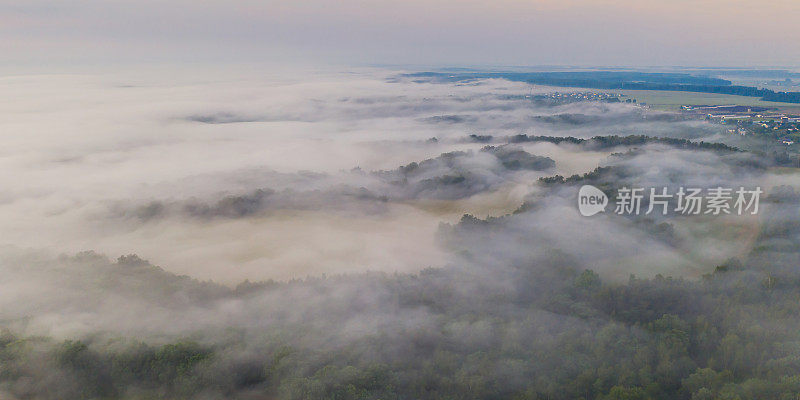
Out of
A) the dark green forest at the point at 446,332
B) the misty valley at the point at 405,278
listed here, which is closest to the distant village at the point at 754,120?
the misty valley at the point at 405,278

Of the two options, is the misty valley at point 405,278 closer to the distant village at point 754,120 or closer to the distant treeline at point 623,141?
the distant treeline at point 623,141

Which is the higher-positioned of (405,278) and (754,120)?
(754,120)

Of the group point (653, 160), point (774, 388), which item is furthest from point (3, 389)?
point (653, 160)

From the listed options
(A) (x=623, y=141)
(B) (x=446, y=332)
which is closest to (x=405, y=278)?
(B) (x=446, y=332)

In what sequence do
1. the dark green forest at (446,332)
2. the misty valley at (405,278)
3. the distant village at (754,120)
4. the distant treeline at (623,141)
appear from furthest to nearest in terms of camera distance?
the distant village at (754,120) < the distant treeline at (623,141) < the misty valley at (405,278) < the dark green forest at (446,332)

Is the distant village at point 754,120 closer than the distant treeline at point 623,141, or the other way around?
the distant treeline at point 623,141

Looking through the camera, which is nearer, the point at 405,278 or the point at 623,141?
the point at 405,278

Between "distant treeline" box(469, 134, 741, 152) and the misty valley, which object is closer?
the misty valley

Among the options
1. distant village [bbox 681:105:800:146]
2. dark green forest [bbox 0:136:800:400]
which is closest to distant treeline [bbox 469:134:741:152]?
distant village [bbox 681:105:800:146]

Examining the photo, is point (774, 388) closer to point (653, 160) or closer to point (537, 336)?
point (537, 336)

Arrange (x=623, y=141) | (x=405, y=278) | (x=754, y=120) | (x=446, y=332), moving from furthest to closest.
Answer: (x=754, y=120), (x=623, y=141), (x=405, y=278), (x=446, y=332)

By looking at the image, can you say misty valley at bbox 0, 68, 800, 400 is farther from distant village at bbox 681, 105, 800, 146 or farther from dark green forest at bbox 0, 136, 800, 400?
distant village at bbox 681, 105, 800, 146

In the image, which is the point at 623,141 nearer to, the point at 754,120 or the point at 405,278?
the point at 754,120
